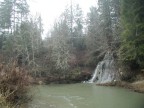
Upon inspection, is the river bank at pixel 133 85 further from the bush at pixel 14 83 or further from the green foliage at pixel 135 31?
the bush at pixel 14 83

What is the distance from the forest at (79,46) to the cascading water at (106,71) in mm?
717

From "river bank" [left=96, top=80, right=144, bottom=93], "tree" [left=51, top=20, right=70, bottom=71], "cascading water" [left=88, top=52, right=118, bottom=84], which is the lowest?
"river bank" [left=96, top=80, right=144, bottom=93]

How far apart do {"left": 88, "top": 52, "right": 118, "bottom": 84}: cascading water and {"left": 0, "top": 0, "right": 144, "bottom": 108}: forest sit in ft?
2.35

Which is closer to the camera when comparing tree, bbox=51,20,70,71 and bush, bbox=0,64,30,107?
bush, bbox=0,64,30,107

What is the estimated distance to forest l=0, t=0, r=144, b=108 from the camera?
957 inches

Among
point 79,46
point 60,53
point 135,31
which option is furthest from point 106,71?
point 79,46

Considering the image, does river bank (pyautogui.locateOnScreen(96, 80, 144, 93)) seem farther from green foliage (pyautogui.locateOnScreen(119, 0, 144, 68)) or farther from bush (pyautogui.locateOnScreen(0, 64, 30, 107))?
bush (pyautogui.locateOnScreen(0, 64, 30, 107))

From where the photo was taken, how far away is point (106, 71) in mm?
31328

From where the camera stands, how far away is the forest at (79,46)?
24.3 m

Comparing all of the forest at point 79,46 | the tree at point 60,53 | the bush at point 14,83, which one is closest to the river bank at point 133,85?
the forest at point 79,46

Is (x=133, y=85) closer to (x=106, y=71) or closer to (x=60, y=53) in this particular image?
(x=106, y=71)

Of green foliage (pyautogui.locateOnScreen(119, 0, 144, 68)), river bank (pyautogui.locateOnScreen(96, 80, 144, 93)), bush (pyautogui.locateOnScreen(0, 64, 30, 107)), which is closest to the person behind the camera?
bush (pyautogui.locateOnScreen(0, 64, 30, 107))

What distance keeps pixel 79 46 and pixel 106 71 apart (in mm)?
13127

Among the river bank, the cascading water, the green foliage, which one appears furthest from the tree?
the green foliage
